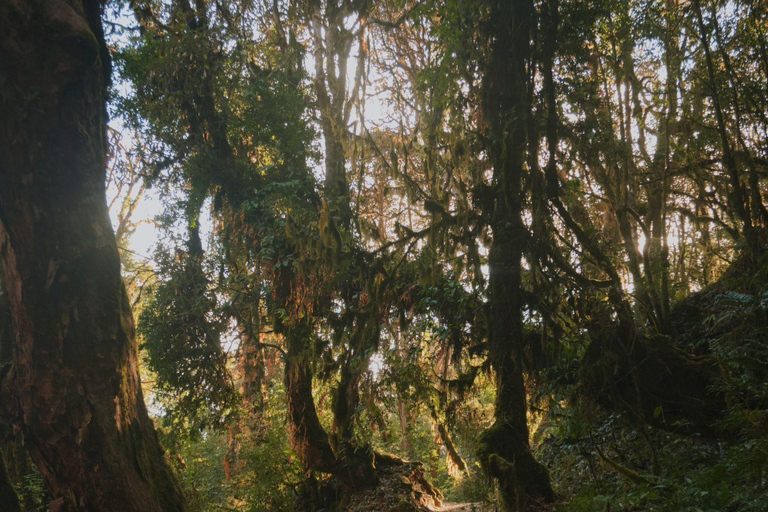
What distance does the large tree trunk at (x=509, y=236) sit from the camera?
5.23 metres

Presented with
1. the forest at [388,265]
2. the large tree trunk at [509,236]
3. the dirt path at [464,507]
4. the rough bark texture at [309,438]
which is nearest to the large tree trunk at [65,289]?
the forest at [388,265]

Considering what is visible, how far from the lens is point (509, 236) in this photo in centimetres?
586

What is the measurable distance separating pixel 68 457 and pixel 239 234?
593 cm

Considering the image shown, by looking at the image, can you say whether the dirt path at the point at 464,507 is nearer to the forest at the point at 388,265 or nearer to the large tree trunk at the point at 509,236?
the forest at the point at 388,265

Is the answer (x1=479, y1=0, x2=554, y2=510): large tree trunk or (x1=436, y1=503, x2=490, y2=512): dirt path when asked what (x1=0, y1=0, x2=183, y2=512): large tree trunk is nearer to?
(x1=479, y1=0, x2=554, y2=510): large tree trunk

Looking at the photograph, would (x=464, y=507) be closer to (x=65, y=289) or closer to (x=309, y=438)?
(x=309, y=438)

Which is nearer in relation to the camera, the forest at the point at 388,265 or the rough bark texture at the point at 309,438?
the forest at the point at 388,265

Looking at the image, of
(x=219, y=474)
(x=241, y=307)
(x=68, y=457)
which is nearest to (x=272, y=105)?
(x=241, y=307)

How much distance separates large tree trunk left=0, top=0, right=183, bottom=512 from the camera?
13.6 ft

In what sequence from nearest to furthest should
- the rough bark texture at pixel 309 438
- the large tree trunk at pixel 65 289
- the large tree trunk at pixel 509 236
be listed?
the large tree trunk at pixel 65 289 < the large tree trunk at pixel 509 236 < the rough bark texture at pixel 309 438

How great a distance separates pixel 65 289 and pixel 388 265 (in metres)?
4.45

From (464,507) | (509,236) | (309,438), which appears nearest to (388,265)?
(509,236)

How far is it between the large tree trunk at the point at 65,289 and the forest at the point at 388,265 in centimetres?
2

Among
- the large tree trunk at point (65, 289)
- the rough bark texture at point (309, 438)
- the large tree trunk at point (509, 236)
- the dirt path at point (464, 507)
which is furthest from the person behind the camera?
the rough bark texture at point (309, 438)
